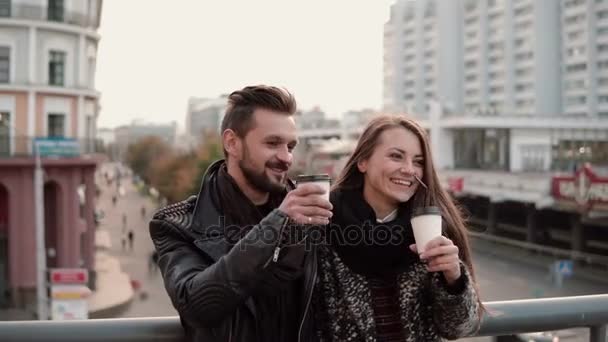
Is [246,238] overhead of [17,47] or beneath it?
A: beneath

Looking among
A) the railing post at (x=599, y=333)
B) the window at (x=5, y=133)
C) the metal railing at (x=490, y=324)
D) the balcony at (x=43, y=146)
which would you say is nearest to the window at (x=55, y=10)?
the window at (x=5, y=133)

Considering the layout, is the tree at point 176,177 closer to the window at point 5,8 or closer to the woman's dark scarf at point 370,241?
the window at point 5,8

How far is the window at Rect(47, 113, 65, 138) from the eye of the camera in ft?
66.0

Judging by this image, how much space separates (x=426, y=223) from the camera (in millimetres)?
1668

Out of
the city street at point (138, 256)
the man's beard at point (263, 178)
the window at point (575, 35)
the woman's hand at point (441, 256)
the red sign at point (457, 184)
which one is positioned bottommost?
the city street at point (138, 256)

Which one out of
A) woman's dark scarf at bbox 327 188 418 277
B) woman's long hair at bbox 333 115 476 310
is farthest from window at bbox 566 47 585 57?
woman's dark scarf at bbox 327 188 418 277

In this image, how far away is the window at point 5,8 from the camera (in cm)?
1924

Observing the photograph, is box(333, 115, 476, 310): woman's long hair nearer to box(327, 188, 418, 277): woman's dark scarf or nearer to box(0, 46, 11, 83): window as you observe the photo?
box(327, 188, 418, 277): woman's dark scarf

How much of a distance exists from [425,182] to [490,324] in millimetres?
545

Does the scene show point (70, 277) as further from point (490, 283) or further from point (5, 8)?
point (490, 283)

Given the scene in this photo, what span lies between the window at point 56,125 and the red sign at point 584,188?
61.7 ft

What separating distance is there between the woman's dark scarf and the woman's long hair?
11 cm

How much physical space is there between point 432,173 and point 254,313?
705mm

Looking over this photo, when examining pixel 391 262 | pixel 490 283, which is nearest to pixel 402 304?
pixel 391 262
